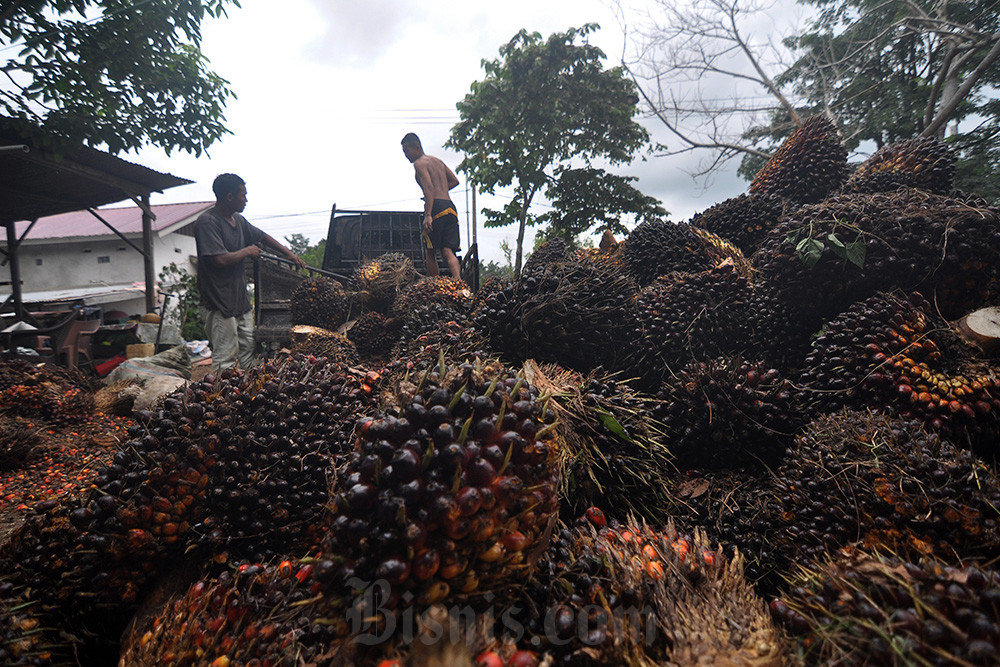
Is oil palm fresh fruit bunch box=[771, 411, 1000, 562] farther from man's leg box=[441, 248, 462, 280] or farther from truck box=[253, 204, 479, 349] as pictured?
truck box=[253, 204, 479, 349]

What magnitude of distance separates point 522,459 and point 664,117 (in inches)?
625

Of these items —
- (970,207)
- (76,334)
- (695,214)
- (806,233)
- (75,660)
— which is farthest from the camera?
(76,334)

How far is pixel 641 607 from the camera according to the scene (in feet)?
3.61

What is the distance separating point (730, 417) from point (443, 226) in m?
5.10

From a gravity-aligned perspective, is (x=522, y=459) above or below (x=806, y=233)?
below

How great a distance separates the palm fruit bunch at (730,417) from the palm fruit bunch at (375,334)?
3.13m

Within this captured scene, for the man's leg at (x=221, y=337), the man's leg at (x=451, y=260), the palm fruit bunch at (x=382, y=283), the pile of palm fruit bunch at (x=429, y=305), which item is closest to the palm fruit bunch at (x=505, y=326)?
the pile of palm fruit bunch at (x=429, y=305)

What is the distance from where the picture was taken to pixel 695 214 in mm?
4297

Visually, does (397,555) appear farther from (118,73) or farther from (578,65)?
(578,65)

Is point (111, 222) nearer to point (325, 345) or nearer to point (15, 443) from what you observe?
point (15, 443)

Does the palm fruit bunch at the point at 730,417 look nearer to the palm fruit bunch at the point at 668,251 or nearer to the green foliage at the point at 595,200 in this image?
the palm fruit bunch at the point at 668,251

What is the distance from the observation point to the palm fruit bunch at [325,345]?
3994 mm

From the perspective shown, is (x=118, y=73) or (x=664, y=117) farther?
(x=664, y=117)

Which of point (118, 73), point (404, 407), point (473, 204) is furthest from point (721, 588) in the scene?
point (473, 204)
